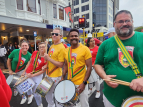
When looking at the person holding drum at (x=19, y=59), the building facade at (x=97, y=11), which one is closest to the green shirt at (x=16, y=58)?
the person holding drum at (x=19, y=59)

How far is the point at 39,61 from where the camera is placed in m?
2.91

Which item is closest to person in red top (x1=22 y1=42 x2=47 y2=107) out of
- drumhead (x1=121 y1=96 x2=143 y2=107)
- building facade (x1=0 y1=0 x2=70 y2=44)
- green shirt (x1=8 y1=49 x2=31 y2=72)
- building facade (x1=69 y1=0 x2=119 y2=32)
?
green shirt (x1=8 y1=49 x2=31 y2=72)

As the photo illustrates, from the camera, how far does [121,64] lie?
1.38 meters

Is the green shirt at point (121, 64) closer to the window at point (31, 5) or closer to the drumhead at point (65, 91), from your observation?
the drumhead at point (65, 91)

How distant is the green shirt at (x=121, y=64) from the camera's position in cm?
132

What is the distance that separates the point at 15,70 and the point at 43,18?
12.4 metres

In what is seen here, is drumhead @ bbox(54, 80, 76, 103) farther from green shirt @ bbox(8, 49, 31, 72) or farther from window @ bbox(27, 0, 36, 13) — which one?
window @ bbox(27, 0, 36, 13)

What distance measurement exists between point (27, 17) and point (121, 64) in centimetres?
1282

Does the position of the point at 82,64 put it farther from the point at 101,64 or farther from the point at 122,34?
the point at 122,34

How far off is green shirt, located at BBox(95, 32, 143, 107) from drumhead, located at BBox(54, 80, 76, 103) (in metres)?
0.65

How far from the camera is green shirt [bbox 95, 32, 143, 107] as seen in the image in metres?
1.32

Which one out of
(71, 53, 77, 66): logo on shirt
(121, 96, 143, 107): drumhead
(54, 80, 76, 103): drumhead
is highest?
(71, 53, 77, 66): logo on shirt

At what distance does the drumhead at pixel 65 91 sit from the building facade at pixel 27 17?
8498mm

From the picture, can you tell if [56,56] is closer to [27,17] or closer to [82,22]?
[82,22]
